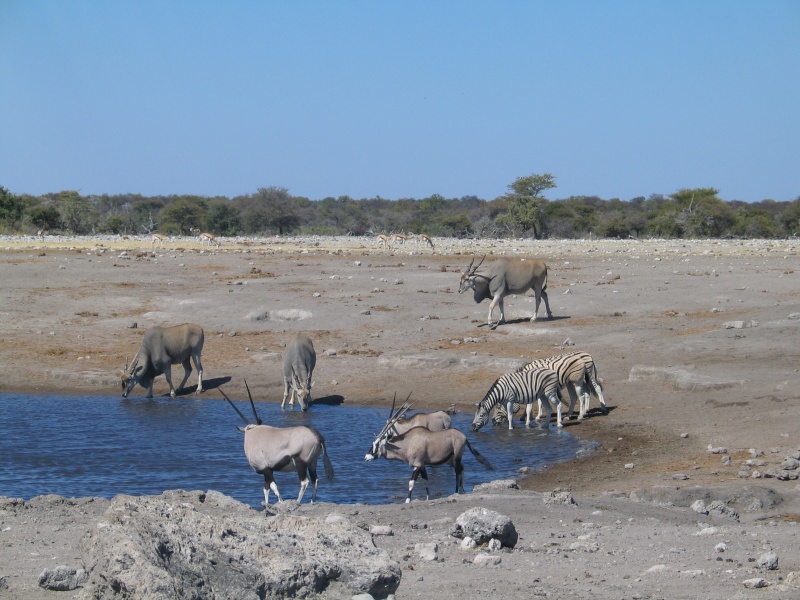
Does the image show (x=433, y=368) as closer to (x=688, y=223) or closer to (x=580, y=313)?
(x=580, y=313)

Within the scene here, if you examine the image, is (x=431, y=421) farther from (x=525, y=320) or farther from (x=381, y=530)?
(x=525, y=320)

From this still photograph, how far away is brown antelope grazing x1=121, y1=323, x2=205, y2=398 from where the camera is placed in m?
20.5

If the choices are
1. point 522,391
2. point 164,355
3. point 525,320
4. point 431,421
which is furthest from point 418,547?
point 525,320

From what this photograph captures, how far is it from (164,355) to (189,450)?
5682 mm

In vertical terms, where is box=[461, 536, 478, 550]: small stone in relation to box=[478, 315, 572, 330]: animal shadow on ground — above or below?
below

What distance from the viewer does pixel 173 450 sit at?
15.3 m

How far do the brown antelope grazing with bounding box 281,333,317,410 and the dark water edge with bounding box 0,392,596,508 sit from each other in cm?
30

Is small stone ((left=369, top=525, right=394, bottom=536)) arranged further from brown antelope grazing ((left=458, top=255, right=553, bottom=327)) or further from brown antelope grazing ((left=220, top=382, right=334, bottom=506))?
brown antelope grazing ((left=458, top=255, right=553, bottom=327))

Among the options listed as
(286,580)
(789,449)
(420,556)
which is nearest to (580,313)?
(789,449)

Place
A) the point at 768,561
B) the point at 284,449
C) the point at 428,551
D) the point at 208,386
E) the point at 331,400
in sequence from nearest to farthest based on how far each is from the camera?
the point at 768,561
the point at 428,551
the point at 284,449
the point at 331,400
the point at 208,386

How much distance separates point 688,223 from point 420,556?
55600 millimetres

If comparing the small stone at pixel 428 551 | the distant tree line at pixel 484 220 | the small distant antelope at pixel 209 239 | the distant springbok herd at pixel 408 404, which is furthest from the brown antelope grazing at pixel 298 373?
the distant tree line at pixel 484 220

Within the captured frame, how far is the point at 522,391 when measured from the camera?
1673 cm

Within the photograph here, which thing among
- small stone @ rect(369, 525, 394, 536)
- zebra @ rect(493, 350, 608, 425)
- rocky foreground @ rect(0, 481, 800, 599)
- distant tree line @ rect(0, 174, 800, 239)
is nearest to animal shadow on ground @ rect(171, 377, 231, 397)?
zebra @ rect(493, 350, 608, 425)
